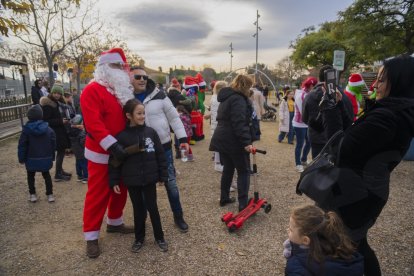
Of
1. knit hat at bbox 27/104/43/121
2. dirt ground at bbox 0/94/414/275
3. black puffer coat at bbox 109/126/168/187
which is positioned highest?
knit hat at bbox 27/104/43/121

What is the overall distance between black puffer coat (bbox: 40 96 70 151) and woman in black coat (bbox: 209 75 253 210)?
126 inches

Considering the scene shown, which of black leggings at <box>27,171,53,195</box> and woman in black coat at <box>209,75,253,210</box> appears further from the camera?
black leggings at <box>27,171,53,195</box>

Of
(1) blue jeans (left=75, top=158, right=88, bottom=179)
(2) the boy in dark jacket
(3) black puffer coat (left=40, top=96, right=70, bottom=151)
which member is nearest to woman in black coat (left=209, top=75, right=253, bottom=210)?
(2) the boy in dark jacket

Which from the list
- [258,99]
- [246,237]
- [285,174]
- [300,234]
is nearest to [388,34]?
[258,99]

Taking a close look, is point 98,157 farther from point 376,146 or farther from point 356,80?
point 356,80

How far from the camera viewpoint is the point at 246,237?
340cm

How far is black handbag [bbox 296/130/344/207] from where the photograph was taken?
1894mm

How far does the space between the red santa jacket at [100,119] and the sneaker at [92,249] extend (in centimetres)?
90

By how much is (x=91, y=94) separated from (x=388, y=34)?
19174 millimetres

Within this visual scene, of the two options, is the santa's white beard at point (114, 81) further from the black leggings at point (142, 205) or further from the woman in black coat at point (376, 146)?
the woman in black coat at point (376, 146)

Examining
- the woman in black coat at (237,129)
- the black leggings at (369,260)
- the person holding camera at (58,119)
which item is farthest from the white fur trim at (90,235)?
the person holding camera at (58,119)

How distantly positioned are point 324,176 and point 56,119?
16.7 feet

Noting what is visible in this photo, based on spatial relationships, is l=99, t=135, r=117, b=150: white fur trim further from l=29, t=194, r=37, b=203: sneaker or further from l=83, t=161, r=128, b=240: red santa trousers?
l=29, t=194, r=37, b=203: sneaker

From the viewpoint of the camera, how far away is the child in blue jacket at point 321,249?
156cm
